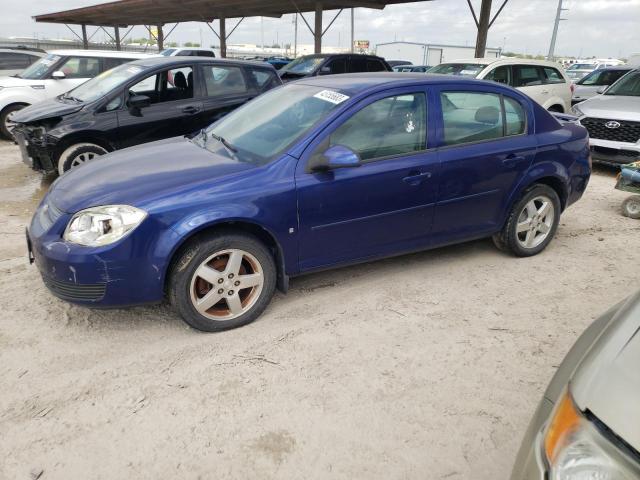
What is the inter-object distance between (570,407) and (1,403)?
266 cm

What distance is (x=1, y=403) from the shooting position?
258 centimetres

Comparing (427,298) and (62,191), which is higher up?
(62,191)

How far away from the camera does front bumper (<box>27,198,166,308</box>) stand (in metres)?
2.86

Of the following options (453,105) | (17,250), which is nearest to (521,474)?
(453,105)

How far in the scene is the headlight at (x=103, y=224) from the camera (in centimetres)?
289

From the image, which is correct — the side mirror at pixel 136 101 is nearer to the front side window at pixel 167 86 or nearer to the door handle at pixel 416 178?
the front side window at pixel 167 86

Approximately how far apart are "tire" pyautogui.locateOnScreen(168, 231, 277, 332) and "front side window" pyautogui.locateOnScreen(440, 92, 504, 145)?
5.74 ft

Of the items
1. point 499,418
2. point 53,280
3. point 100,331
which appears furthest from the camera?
point 100,331

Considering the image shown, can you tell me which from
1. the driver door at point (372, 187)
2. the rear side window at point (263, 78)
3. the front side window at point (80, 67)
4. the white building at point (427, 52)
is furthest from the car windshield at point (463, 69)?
the white building at point (427, 52)

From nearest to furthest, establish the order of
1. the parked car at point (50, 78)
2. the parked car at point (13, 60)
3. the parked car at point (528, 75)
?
the parked car at point (50, 78)
the parked car at point (528, 75)
the parked car at point (13, 60)

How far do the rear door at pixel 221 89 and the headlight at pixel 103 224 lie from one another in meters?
4.03

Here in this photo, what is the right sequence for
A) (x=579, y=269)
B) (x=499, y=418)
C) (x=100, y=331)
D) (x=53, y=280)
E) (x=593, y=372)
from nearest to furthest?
(x=593, y=372), (x=499, y=418), (x=53, y=280), (x=100, y=331), (x=579, y=269)

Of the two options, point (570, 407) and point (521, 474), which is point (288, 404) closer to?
point (521, 474)

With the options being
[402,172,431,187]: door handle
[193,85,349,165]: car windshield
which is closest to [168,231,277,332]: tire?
[193,85,349,165]: car windshield
